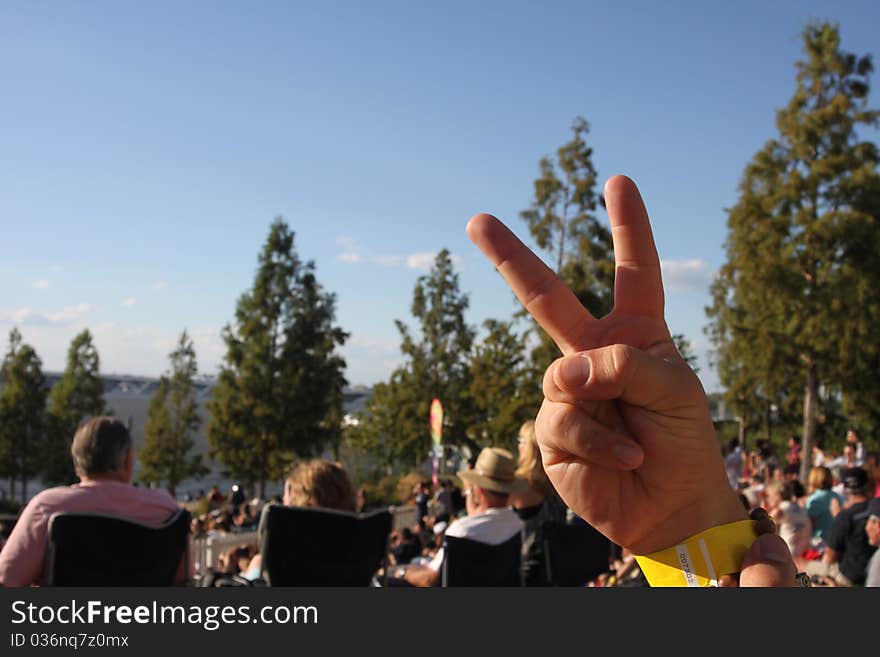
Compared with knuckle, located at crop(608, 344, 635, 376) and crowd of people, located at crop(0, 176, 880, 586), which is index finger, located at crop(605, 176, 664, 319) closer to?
crowd of people, located at crop(0, 176, 880, 586)

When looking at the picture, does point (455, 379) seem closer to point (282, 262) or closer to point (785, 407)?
point (282, 262)

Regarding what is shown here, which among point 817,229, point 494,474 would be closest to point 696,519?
point 494,474

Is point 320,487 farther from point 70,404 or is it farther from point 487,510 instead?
point 70,404

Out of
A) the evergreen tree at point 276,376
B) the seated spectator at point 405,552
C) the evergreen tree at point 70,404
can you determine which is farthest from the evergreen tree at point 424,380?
the seated spectator at point 405,552

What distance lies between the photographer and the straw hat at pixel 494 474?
17.4 ft

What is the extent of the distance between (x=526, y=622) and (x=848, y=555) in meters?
5.46

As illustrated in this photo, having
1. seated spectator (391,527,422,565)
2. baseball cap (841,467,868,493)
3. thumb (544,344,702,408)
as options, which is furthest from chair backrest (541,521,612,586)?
thumb (544,344,702,408)

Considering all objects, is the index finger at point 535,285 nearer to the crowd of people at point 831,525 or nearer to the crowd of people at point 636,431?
the crowd of people at point 636,431

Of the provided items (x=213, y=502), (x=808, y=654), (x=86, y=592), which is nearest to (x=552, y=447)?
(x=808, y=654)

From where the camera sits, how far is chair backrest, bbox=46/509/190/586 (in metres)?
3.36

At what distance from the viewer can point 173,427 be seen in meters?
36.6

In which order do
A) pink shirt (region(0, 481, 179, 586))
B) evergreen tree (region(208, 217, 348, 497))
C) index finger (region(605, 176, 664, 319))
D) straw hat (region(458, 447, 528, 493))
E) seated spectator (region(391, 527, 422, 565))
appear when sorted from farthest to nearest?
evergreen tree (region(208, 217, 348, 497)) < seated spectator (region(391, 527, 422, 565)) < straw hat (region(458, 447, 528, 493)) < pink shirt (region(0, 481, 179, 586)) < index finger (region(605, 176, 664, 319))

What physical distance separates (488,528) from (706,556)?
3549mm

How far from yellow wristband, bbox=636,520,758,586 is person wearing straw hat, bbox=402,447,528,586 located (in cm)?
341
